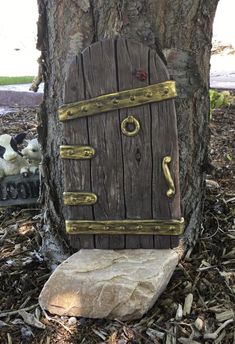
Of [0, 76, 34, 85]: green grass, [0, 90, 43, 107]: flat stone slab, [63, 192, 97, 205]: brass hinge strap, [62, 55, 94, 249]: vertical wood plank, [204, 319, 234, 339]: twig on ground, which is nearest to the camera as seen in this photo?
[204, 319, 234, 339]: twig on ground

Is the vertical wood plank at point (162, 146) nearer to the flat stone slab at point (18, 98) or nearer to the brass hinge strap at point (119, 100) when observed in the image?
the brass hinge strap at point (119, 100)

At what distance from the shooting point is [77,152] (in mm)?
2256

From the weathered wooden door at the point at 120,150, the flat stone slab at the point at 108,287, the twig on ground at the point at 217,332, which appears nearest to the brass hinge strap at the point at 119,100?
the weathered wooden door at the point at 120,150

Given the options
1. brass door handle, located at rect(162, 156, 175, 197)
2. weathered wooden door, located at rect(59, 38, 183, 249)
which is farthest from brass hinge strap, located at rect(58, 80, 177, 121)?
brass door handle, located at rect(162, 156, 175, 197)

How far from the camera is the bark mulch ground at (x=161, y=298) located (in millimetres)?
2104

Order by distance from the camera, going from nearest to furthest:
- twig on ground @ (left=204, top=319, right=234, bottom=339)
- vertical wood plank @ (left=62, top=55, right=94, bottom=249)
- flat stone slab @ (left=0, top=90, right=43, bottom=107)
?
twig on ground @ (left=204, top=319, right=234, bottom=339) < vertical wood plank @ (left=62, top=55, right=94, bottom=249) < flat stone slab @ (left=0, top=90, right=43, bottom=107)

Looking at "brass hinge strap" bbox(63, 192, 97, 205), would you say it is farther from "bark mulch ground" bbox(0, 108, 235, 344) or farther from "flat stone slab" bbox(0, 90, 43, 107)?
"flat stone slab" bbox(0, 90, 43, 107)

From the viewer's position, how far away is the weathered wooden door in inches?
83.8

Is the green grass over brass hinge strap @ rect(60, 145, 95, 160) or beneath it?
over

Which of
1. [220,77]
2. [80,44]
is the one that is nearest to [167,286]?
[80,44]

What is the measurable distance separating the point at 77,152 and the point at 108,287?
54 cm

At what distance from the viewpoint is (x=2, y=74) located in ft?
26.5

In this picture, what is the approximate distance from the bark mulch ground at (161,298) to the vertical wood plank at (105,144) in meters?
0.33

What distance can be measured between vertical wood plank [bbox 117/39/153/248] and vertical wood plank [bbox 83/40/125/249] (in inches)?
1.1
